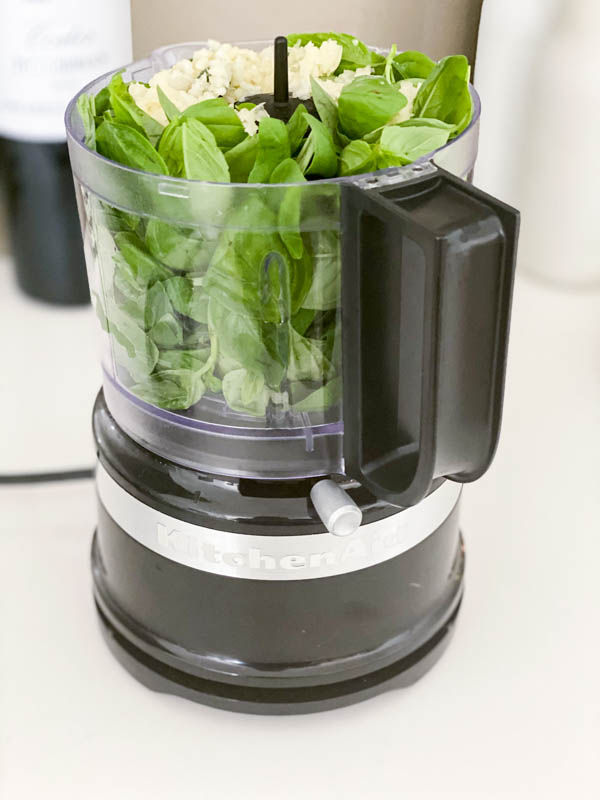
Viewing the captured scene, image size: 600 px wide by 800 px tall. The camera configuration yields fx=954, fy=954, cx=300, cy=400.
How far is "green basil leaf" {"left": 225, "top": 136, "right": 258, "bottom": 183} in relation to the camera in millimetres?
369

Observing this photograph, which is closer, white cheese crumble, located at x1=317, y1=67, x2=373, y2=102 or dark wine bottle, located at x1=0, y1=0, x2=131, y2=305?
white cheese crumble, located at x1=317, y1=67, x2=373, y2=102

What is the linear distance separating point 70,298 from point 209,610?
417 millimetres

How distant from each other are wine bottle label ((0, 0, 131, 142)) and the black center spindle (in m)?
0.29

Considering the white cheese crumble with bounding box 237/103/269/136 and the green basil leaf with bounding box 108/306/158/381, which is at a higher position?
the white cheese crumble with bounding box 237/103/269/136

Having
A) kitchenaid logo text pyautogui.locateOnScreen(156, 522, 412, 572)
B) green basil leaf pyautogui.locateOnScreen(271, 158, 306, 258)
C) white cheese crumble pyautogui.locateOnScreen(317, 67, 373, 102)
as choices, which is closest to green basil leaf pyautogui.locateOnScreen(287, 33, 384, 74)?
white cheese crumble pyautogui.locateOnScreen(317, 67, 373, 102)

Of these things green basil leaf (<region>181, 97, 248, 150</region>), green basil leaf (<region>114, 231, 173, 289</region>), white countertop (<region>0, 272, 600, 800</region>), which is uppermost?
green basil leaf (<region>181, 97, 248, 150</region>)

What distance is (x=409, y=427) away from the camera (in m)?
0.38

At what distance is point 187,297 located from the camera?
392 millimetres

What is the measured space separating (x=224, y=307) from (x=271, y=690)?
7.6 inches

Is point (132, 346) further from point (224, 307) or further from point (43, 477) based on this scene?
point (43, 477)

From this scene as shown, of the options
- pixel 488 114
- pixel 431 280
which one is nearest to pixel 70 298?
pixel 488 114

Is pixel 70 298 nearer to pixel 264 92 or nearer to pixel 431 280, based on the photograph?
pixel 264 92

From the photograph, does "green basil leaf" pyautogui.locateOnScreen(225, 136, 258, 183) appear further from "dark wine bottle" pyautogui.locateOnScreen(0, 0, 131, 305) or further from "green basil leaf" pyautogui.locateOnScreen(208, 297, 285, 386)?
"dark wine bottle" pyautogui.locateOnScreen(0, 0, 131, 305)

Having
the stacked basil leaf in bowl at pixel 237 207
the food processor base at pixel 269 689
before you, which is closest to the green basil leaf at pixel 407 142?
the stacked basil leaf in bowl at pixel 237 207
